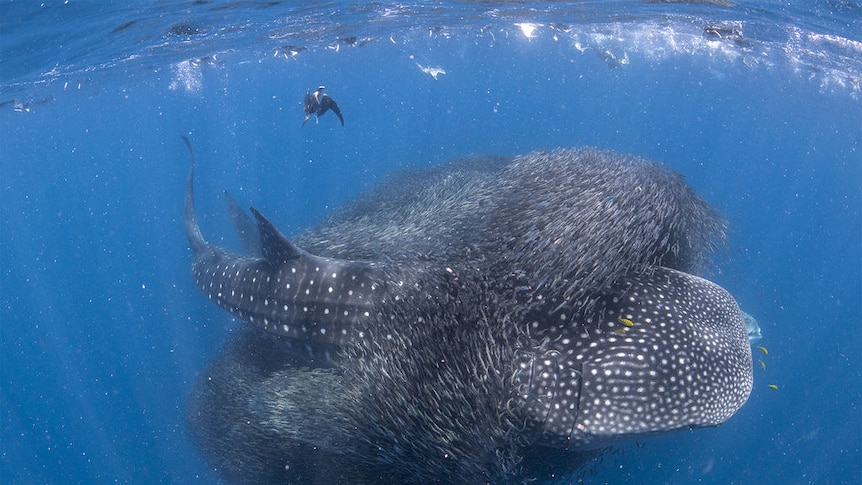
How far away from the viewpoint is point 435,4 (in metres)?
18.0

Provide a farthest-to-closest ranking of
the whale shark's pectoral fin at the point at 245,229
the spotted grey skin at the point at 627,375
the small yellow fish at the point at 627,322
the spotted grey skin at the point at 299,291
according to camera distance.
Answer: the whale shark's pectoral fin at the point at 245,229 < the spotted grey skin at the point at 299,291 < the small yellow fish at the point at 627,322 < the spotted grey skin at the point at 627,375

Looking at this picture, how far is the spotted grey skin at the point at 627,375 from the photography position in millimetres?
4305

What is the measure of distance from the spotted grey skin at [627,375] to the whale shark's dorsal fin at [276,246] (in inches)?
143

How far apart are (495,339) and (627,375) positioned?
3.98ft

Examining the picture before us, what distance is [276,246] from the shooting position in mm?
6762

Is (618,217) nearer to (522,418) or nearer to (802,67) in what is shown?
(522,418)

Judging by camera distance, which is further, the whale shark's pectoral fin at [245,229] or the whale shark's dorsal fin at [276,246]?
the whale shark's pectoral fin at [245,229]

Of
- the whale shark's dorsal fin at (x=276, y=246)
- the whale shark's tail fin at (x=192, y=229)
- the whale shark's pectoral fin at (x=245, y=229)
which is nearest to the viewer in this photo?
the whale shark's dorsal fin at (x=276, y=246)

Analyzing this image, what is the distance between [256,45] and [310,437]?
24.4m

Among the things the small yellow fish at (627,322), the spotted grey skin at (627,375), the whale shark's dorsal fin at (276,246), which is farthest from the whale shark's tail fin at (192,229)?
the small yellow fish at (627,322)

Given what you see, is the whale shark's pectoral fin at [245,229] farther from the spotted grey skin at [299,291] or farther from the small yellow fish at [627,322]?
the small yellow fish at [627,322]

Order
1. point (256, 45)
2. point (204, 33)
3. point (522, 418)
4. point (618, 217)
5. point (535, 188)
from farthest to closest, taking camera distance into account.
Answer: point (256, 45), point (204, 33), point (535, 188), point (618, 217), point (522, 418)

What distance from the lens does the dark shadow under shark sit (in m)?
4.40

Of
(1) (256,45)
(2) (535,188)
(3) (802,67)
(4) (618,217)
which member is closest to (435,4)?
(1) (256,45)
